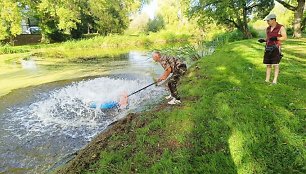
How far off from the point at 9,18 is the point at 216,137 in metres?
35.7

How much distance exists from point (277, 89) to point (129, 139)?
12.8 feet

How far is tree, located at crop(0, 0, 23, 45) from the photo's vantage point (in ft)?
107

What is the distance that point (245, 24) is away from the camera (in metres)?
24.4

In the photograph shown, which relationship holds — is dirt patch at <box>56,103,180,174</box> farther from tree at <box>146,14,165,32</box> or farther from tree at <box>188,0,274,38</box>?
tree at <box>146,14,165,32</box>

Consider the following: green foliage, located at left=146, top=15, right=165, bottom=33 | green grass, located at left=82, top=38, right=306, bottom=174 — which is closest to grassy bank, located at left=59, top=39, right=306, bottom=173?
→ green grass, located at left=82, top=38, right=306, bottom=174

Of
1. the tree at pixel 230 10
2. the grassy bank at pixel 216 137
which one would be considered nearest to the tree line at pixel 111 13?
the tree at pixel 230 10

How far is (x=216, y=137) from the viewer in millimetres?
4672

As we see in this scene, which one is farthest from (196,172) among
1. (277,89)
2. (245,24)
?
(245,24)

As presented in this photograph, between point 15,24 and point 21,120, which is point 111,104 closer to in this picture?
point 21,120

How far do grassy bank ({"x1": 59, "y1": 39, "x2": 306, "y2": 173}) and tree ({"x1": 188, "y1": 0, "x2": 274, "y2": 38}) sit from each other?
1694 cm

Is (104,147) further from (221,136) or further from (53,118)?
(53,118)

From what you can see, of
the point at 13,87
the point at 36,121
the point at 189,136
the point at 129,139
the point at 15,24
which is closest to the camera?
the point at 189,136

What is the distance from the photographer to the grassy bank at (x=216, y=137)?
397 cm

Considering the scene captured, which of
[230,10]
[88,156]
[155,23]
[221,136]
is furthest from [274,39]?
[155,23]
